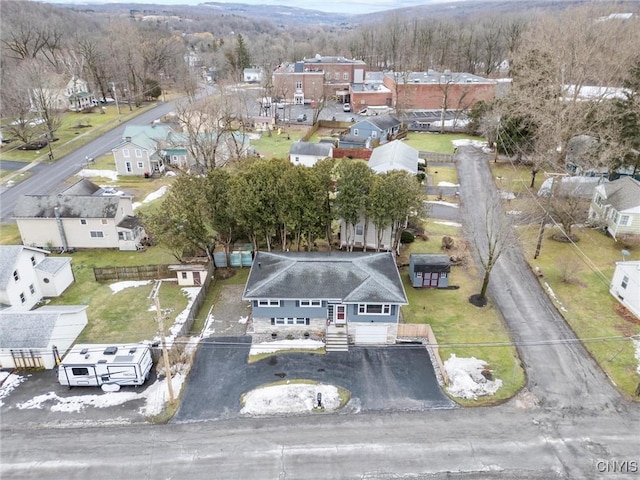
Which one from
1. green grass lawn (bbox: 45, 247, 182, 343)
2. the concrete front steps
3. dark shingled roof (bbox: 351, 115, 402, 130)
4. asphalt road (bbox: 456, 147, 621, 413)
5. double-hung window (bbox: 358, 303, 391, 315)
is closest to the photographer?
asphalt road (bbox: 456, 147, 621, 413)

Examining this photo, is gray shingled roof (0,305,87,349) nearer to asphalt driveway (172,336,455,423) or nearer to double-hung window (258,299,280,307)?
asphalt driveway (172,336,455,423)

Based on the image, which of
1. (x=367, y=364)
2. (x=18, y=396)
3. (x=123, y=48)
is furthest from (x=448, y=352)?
(x=123, y=48)

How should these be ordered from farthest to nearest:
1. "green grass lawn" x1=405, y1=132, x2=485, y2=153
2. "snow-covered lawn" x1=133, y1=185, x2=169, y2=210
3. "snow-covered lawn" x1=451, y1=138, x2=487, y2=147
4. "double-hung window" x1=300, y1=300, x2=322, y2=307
Answer: "snow-covered lawn" x1=451, y1=138, x2=487, y2=147, "green grass lawn" x1=405, y1=132, x2=485, y2=153, "snow-covered lawn" x1=133, y1=185, x2=169, y2=210, "double-hung window" x1=300, y1=300, x2=322, y2=307

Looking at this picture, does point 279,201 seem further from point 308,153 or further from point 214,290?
point 308,153

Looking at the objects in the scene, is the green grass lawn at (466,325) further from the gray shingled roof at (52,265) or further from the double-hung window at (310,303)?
the gray shingled roof at (52,265)

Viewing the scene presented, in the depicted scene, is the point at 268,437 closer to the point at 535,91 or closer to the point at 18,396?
the point at 18,396

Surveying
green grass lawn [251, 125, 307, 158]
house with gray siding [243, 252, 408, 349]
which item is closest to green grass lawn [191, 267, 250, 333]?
house with gray siding [243, 252, 408, 349]

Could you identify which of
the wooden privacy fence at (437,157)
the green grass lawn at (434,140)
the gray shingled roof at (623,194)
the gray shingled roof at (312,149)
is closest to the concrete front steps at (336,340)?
the gray shingled roof at (623,194)
